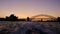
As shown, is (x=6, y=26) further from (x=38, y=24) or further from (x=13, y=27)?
A: (x=38, y=24)

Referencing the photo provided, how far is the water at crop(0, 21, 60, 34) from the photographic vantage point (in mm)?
2465

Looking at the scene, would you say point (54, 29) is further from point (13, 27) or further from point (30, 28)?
point (13, 27)

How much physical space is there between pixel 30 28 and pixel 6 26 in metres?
0.40

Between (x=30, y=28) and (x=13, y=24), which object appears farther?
(x=13, y=24)

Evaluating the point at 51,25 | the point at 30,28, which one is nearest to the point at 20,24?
the point at 30,28

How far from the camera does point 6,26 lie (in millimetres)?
2668

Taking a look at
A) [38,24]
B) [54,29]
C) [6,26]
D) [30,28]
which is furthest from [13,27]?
[54,29]

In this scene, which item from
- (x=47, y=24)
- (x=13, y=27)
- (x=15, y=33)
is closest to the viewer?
(x=15, y=33)

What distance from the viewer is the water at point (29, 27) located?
2465 mm

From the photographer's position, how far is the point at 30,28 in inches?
101

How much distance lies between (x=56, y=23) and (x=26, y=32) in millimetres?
556

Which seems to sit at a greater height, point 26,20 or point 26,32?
point 26,20

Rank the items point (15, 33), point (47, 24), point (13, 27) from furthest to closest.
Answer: point (47, 24), point (13, 27), point (15, 33)

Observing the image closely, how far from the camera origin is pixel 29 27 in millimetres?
2621
